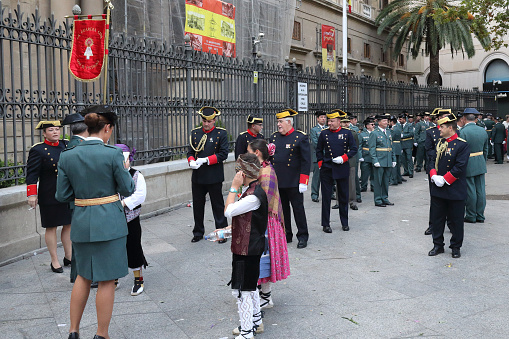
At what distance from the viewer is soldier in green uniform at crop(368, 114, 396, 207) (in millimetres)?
Result: 10906

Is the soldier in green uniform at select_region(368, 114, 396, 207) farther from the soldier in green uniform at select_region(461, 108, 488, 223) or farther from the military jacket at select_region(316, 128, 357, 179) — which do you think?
the military jacket at select_region(316, 128, 357, 179)

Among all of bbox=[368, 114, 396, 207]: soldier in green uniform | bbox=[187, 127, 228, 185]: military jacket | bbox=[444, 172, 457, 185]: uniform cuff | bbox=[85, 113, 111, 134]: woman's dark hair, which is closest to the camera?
bbox=[85, 113, 111, 134]: woman's dark hair

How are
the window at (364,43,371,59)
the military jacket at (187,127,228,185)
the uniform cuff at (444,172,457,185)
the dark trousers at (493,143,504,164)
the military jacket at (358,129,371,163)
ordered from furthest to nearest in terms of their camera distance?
the window at (364,43,371,59) → the dark trousers at (493,143,504,164) → the military jacket at (358,129,371,163) → the military jacket at (187,127,228,185) → the uniform cuff at (444,172,457,185)

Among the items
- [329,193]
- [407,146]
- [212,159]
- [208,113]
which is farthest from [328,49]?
[212,159]

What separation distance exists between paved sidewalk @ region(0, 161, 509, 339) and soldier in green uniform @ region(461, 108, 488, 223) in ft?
2.36

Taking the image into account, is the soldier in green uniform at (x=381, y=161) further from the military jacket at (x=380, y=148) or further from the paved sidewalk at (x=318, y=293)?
the paved sidewalk at (x=318, y=293)

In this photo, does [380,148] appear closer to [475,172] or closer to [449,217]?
[475,172]

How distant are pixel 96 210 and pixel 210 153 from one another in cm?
388

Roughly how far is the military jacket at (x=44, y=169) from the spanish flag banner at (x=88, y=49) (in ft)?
6.19

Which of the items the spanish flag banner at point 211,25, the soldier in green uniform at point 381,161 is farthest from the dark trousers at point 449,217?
the spanish flag banner at point 211,25

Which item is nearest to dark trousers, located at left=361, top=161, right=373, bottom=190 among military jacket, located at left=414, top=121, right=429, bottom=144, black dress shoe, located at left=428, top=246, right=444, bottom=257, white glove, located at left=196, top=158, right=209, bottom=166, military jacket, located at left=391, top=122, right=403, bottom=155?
military jacket, located at left=391, top=122, right=403, bottom=155

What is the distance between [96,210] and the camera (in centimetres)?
405

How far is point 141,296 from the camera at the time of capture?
552 centimetres

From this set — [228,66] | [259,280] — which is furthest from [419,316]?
[228,66]
